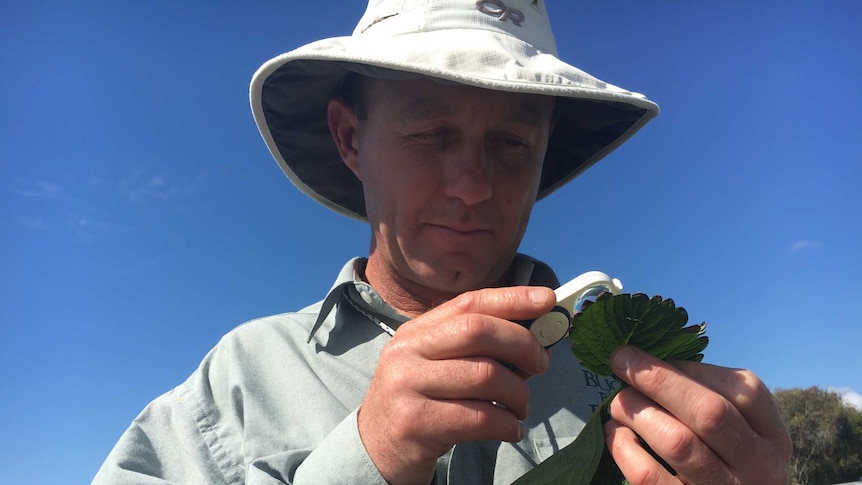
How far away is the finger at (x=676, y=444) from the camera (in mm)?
989

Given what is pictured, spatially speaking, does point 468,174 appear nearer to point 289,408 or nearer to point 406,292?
point 406,292

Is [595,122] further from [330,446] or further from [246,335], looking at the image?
[330,446]

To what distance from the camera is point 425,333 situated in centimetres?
110

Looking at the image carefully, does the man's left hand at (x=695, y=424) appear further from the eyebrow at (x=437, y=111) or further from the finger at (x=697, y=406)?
the eyebrow at (x=437, y=111)

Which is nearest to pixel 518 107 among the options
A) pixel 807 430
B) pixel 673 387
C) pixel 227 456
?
pixel 673 387

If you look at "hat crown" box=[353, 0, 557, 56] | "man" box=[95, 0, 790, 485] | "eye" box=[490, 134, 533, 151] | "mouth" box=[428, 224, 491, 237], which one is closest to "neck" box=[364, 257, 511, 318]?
"man" box=[95, 0, 790, 485]

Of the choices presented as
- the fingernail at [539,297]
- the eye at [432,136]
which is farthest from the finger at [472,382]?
the eye at [432,136]

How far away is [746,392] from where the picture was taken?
102cm

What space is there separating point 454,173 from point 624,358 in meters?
0.87

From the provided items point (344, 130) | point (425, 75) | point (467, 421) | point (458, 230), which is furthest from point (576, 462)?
point (344, 130)

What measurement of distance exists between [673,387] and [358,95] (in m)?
1.51

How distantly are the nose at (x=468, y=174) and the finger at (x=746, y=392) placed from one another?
0.83 meters

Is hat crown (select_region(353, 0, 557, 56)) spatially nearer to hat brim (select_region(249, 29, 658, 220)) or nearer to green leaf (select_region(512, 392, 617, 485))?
hat brim (select_region(249, 29, 658, 220))

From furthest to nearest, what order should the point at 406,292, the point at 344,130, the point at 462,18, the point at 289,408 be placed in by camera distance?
the point at 344,130 → the point at 406,292 → the point at 462,18 → the point at 289,408
